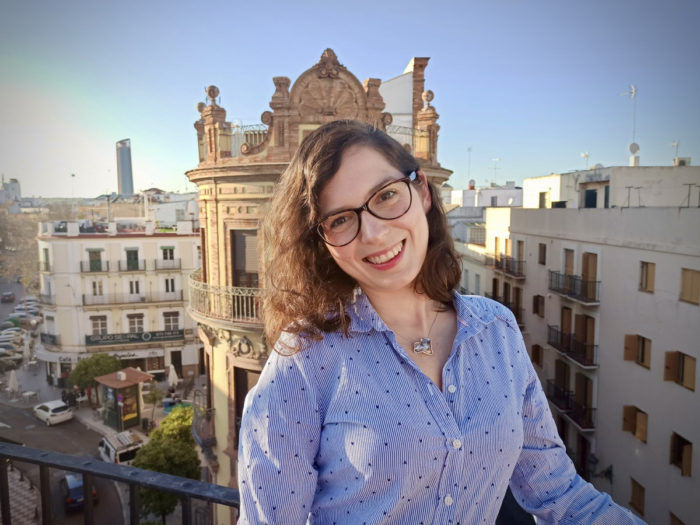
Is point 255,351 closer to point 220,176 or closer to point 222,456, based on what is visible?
point 222,456

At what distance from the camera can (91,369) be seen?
901 inches

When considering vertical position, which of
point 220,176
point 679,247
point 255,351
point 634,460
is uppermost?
point 220,176

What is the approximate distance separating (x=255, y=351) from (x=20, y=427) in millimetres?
15948

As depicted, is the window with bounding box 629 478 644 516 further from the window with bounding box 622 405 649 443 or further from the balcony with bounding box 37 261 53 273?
the balcony with bounding box 37 261 53 273

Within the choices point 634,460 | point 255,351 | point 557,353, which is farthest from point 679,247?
point 255,351

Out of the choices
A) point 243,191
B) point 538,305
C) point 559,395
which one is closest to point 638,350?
point 559,395

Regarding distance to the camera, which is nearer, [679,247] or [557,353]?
[679,247]

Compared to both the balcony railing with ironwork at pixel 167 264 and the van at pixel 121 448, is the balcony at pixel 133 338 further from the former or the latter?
the van at pixel 121 448

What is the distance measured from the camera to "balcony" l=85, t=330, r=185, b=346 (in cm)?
2685

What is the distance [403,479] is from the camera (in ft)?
4.63

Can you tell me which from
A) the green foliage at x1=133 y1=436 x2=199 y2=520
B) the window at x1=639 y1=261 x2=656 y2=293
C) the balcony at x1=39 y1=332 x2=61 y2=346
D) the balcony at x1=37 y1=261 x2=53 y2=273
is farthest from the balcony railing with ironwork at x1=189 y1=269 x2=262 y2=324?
the balcony at x1=39 y1=332 x2=61 y2=346

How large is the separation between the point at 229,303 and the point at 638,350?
Result: 10.9 meters

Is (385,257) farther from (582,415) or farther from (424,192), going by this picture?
(582,415)

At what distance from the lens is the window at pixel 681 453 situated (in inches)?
465
